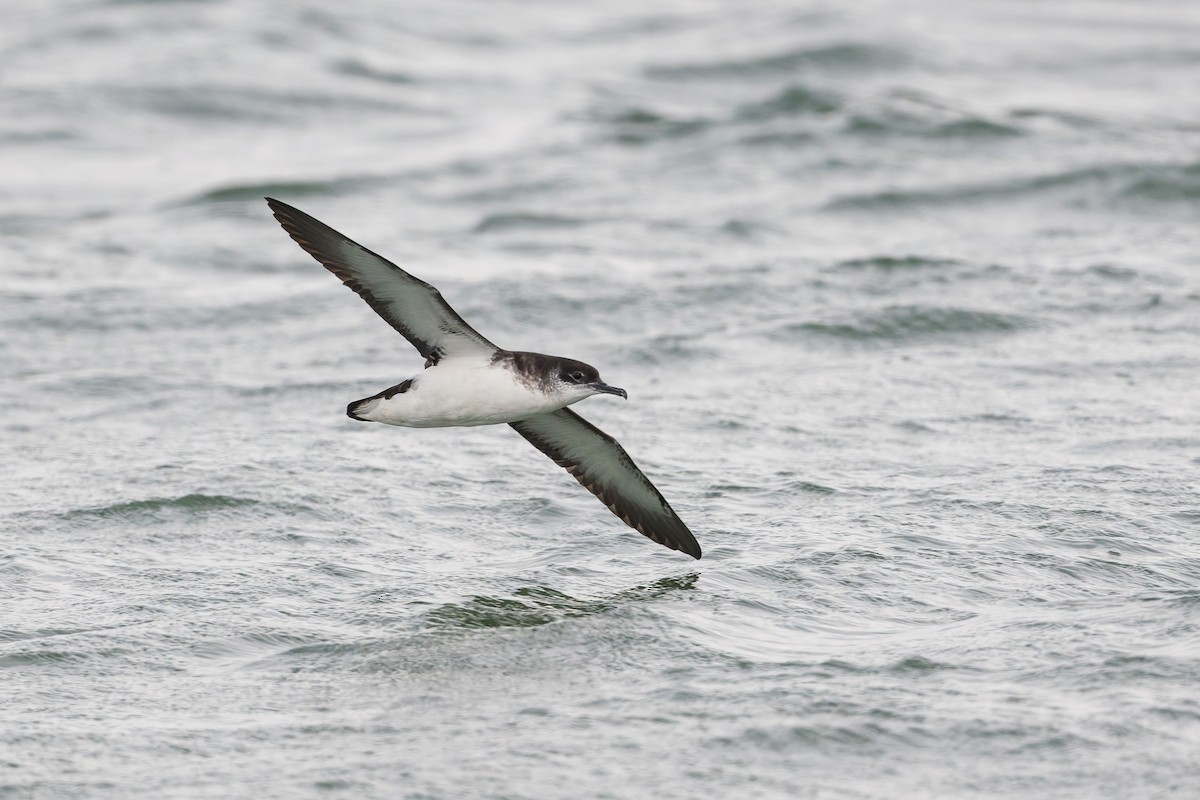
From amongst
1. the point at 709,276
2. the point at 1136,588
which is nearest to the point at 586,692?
the point at 1136,588

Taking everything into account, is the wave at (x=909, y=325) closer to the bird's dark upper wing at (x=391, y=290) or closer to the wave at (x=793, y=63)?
the bird's dark upper wing at (x=391, y=290)

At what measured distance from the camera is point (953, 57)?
23406 millimetres

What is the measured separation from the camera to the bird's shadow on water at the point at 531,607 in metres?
7.61

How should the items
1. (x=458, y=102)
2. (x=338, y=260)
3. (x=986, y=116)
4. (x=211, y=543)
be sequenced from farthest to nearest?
1. (x=458, y=102)
2. (x=986, y=116)
3. (x=211, y=543)
4. (x=338, y=260)

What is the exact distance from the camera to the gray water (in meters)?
6.48

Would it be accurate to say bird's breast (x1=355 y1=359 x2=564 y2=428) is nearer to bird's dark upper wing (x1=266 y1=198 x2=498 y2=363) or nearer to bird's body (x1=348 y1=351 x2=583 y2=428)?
bird's body (x1=348 y1=351 x2=583 y2=428)

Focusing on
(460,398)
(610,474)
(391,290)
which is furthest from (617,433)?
(391,290)

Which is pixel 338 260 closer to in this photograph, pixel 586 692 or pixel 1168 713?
pixel 586 692

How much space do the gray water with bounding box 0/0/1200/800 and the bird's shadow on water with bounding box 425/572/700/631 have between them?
1.1 inches

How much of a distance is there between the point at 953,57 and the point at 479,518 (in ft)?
53.0

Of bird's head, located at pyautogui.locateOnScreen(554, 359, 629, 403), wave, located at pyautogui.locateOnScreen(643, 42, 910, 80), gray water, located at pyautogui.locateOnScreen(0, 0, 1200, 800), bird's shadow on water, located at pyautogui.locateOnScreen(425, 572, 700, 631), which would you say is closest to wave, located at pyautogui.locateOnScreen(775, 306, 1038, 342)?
gray water, located at pyautogui.locateOnScreen(0, 0, 1200, 800)

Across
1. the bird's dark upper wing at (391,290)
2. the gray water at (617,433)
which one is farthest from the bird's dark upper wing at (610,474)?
the bird's dark upper wing at (391,290)

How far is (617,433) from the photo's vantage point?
35.0ft

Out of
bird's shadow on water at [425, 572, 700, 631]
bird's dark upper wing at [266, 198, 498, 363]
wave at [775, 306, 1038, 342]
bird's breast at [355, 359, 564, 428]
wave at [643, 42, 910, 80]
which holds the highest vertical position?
wave at [643, 42, 910, 80]
